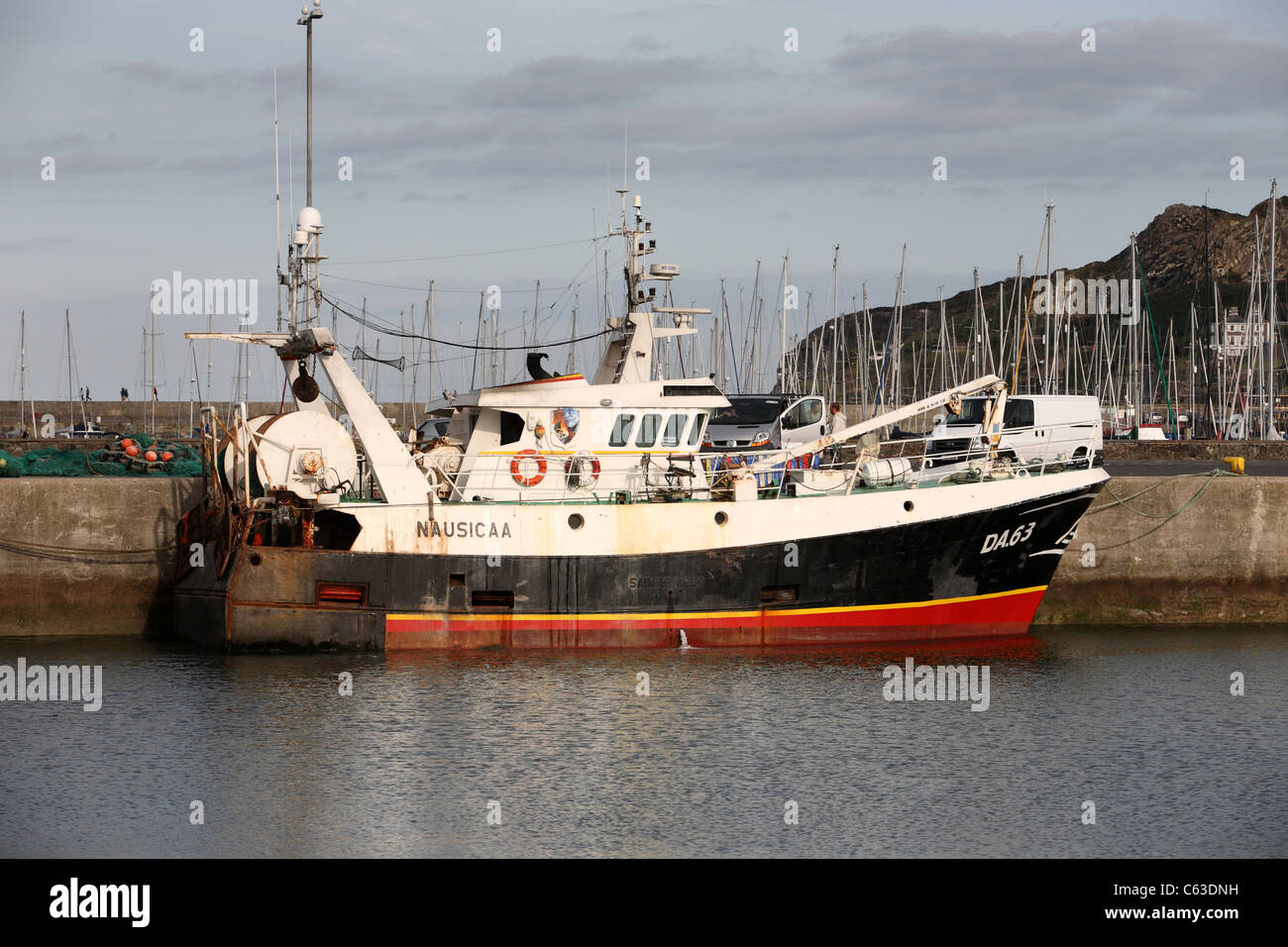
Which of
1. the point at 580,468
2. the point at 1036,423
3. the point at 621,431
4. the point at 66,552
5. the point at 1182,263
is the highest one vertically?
the point at 1182,263

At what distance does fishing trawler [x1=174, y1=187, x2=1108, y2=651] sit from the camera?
21812 millimetres

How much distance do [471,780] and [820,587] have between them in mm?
8324

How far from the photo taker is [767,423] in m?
30.4

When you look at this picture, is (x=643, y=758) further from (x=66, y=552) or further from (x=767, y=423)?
(x=767, y=423)

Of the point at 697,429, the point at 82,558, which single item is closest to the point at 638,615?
the point at 697,429

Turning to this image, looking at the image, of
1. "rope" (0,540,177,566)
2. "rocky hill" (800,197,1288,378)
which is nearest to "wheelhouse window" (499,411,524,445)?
"rope" (0,540,177,566)

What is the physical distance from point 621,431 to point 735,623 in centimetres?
371

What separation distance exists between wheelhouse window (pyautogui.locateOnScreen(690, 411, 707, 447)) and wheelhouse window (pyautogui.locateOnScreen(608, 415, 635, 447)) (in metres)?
1.09

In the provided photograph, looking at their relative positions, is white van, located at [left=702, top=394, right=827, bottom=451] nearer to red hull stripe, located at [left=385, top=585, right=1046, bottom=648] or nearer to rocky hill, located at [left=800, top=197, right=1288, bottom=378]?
red hull stripe, located at [left=385, top=585, right=1046, bottom=648]

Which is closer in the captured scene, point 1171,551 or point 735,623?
point 735,623

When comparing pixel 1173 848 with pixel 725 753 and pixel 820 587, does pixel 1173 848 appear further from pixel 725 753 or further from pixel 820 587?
pixel 820 587

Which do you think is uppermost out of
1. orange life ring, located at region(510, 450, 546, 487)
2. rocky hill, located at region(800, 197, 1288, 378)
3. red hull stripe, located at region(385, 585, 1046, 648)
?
rocky hill, located at region(800, 197, 1288, 378)

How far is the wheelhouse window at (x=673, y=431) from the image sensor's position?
23578 millimetres
